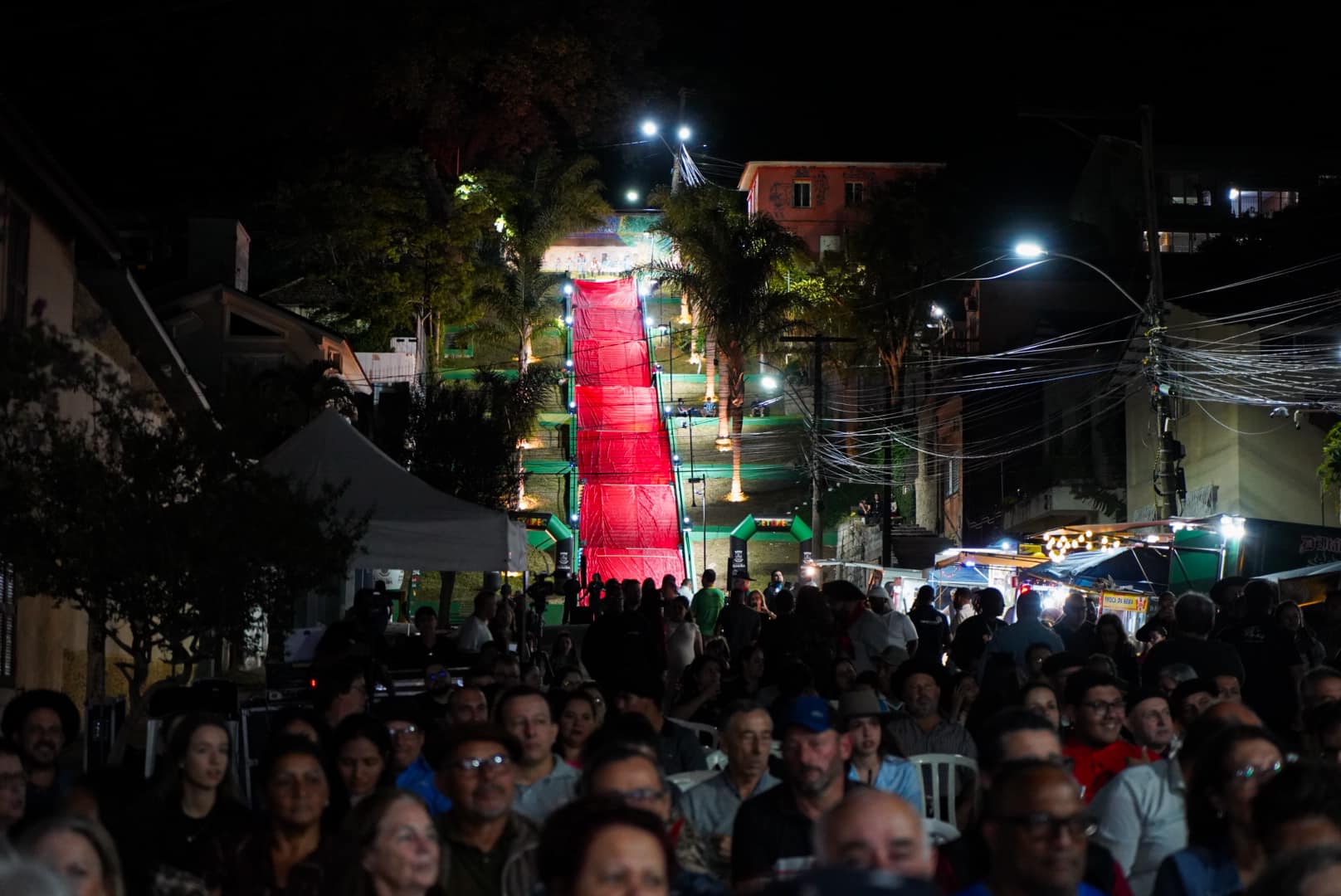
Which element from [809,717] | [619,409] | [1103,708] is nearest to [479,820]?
[809,717]

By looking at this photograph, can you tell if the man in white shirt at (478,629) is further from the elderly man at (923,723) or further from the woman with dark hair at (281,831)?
the woman with dark hair at (281,831)

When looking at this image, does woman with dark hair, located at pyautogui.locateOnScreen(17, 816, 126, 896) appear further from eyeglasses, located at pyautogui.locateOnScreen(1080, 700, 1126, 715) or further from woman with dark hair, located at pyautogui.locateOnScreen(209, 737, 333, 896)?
eyeglasses, located at pyautogui.locateOnScreen(1080, 700, 1126, 715)

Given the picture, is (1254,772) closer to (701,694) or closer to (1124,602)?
(701,694)

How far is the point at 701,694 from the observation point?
1251cm

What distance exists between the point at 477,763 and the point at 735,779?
162 cm

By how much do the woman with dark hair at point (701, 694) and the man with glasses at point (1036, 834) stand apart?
25.8 feet

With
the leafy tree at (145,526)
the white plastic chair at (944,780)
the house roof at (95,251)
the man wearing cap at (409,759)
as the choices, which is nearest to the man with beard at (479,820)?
the man wearing cap at (409,759)

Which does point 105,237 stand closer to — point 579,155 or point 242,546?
point 242,546

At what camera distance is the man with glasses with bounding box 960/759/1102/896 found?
4352 millimetres

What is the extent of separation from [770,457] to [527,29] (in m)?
22.4

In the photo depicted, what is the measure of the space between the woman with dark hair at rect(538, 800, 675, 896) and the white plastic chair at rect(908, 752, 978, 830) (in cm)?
541

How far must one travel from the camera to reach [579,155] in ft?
247

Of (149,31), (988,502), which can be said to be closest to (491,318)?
(149,31)

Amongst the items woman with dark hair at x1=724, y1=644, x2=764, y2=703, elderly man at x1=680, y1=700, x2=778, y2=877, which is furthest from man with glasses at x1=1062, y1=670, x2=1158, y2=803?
woman with dark hair at x1=724, y1=644, x2=764, y2=703
